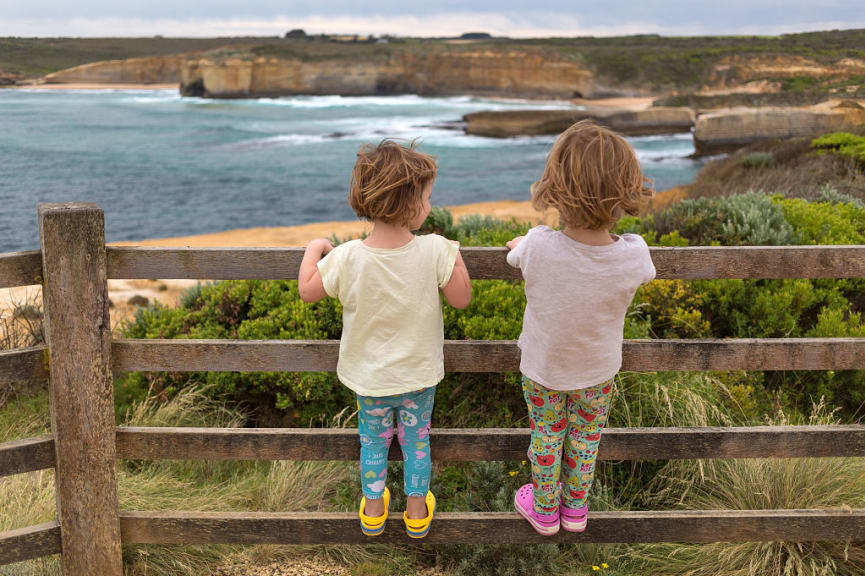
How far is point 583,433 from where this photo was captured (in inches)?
103

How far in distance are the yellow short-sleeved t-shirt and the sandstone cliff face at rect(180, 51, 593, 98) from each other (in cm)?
7768

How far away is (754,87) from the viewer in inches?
2271

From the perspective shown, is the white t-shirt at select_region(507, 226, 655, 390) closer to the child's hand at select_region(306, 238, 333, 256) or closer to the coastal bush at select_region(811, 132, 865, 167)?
the child's hand at select_region(306, 238, 333, 256)

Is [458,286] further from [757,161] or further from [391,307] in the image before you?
[757,161]

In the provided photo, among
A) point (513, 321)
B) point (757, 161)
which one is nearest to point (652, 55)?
point (757, 161)

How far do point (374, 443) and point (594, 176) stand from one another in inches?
48.1

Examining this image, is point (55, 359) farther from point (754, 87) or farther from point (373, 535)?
point (754, 87)

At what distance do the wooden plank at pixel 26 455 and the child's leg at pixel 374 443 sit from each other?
1.18 metres

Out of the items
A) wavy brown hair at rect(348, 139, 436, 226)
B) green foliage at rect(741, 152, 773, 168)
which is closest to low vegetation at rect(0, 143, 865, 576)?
wavy brown hair at rect(348, 139, 436, 226)

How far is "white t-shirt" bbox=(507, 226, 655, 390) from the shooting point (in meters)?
2.37

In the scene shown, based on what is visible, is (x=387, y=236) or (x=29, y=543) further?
(x=29, y=543)

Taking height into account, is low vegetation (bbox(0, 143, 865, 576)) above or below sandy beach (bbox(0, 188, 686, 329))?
above

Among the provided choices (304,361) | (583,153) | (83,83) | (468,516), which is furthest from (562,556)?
(83,83)

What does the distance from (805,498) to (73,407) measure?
3118 mm
